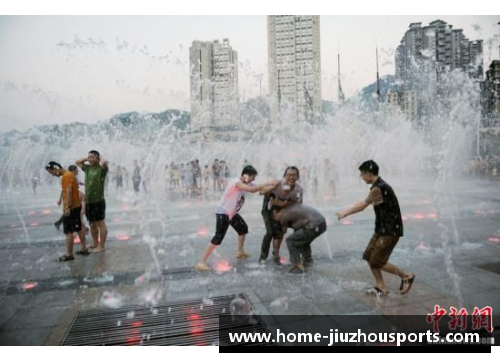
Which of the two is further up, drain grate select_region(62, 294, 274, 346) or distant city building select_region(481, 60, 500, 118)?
distant city building select_region(481, 60, 500, 118)

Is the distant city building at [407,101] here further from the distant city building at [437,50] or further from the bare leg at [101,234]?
the bare leg at [101,234]

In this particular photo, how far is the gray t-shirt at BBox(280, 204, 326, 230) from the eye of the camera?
18.1 ft

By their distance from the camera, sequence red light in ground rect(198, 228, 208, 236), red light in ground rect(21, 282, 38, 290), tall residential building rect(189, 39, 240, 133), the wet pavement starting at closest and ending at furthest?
the wet pavement < red light in ground rect(21, 282, 38, 290) < red light in ground rect(198, 228, 208, 236) < tall residential building rect(189, 39, 240, 133)

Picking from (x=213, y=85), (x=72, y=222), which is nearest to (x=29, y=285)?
(x=72, y=222)

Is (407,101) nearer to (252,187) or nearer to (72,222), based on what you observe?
(252,187)

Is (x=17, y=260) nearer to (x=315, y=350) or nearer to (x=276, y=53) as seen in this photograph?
(x=315, y=350)

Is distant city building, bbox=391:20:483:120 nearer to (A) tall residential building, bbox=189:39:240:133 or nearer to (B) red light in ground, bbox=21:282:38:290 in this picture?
(A) tall residential building, bbox=189:39:240:133

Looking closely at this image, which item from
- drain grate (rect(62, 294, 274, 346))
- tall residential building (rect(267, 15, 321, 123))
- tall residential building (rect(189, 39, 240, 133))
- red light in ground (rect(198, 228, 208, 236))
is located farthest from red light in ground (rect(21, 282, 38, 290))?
tall residential building (rect(267, 15, 321, 123))

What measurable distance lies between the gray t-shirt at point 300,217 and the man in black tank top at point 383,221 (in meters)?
1.15

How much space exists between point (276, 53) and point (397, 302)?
128590 millimetres

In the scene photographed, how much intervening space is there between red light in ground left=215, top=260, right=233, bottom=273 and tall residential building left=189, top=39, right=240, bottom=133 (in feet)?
297

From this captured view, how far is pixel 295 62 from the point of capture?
399 feet

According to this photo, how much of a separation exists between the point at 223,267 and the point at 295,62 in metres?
123

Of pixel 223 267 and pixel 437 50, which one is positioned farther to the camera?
pixel 437 50
